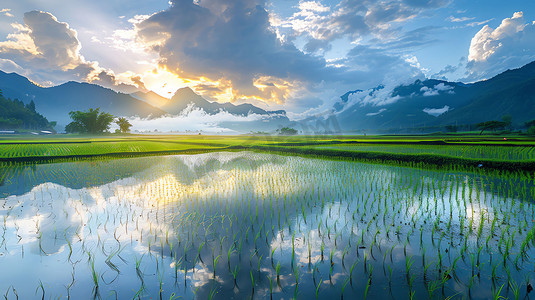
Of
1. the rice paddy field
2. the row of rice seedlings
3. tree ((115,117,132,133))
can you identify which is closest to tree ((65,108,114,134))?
tree ((115,117,132,133))

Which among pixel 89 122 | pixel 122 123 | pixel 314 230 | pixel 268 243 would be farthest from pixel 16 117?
pixel 314 230

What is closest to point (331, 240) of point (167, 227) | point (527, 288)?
point (527, 288)

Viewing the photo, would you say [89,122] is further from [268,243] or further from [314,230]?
[314,230]

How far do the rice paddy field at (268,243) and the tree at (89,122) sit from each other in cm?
7749

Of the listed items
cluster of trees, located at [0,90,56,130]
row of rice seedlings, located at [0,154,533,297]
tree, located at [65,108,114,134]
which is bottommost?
row of rice seedlings, located at [0,154,533,297]

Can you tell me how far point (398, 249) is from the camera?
16.4 ft

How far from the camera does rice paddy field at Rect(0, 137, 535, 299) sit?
3.88 metres

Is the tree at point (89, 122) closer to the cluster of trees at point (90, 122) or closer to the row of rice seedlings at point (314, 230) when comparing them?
the cluster of trees at point (90, 122)

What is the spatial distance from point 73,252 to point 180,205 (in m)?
3.34

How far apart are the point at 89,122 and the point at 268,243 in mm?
89294

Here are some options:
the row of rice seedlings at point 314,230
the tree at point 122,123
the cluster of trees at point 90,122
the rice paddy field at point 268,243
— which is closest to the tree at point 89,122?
the cluster of trees at point 90,122

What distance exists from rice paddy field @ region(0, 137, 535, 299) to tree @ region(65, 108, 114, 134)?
254 ft

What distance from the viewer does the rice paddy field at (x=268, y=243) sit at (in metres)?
3.88

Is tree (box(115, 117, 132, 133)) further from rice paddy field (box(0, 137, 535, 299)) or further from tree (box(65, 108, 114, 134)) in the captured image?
rice paddy field (box(0, 137, 535, 299))
